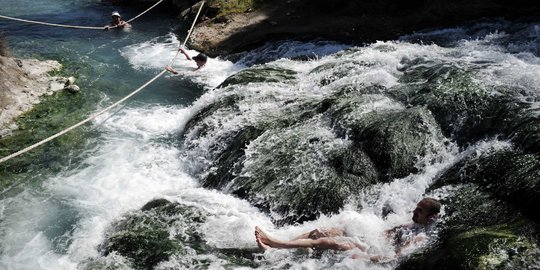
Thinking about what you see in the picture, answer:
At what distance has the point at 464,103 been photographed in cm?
852

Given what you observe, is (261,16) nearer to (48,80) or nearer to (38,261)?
(48,80)

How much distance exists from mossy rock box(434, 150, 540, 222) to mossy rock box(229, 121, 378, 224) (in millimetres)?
1377

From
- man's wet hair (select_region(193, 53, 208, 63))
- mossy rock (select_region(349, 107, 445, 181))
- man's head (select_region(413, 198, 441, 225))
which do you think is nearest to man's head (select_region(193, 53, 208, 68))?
man's wet hair (select_region(193, 53, 208, 63))

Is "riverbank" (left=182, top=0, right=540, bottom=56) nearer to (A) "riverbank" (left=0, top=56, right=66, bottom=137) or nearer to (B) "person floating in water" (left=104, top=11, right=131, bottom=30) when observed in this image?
(B) "person floating in water" (left=104, top=11, right=131, bottom=30)

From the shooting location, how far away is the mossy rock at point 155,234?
670 cm

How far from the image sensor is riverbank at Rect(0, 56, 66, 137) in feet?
37.6

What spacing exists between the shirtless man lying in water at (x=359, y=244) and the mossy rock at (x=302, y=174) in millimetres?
965

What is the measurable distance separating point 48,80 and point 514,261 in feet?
41.7

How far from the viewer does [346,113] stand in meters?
9.04

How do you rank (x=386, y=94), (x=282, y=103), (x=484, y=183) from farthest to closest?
1. (x=282, y=103)
2. (x=386, y=94)
3. (x=484, y=183)

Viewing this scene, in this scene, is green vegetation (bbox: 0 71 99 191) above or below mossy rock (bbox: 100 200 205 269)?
below

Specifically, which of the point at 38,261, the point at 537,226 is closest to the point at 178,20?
the point at 38,261

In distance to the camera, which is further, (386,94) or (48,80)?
(48,80)

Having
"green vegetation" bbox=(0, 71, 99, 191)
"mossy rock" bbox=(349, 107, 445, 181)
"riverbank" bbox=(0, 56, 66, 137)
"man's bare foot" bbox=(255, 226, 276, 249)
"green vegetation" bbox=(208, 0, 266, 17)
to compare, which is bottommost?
"green vegetation" bbox=(0, 71, 99, 191)
